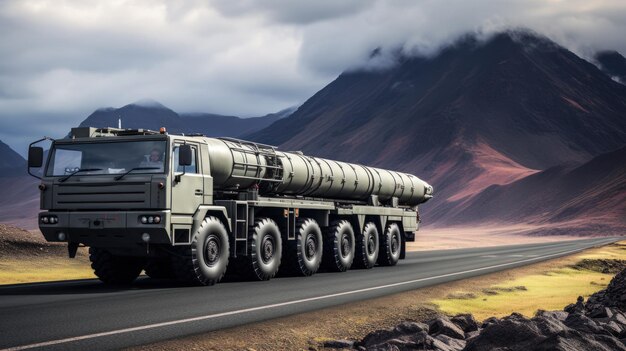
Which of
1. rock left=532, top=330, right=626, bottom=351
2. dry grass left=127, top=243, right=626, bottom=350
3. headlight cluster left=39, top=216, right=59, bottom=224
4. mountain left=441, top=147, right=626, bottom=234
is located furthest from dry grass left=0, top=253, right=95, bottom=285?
mountain left=441, top=147, right=626, bottom=234

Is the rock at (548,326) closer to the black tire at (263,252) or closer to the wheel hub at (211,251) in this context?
the wheel hub at (211,251)

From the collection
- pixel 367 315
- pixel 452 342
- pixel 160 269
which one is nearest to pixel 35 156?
pixel 160 269

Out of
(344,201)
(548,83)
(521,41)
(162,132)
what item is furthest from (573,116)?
(162,132)

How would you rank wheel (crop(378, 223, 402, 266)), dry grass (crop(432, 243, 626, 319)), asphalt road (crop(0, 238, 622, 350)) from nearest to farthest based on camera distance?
asphalt road (crop(0, 238, 622, 350))
dry grass (crop(432, 243, 626, 319))
wheel (crop(378, 223, 402, 266))

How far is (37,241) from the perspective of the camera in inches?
1032

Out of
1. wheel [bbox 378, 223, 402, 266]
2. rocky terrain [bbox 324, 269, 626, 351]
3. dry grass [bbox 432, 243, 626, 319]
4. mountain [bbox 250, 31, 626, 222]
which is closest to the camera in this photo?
rocky terrain [bbox 324, 269, 626, 351]

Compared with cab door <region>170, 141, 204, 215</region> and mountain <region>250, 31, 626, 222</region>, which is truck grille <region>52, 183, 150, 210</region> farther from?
mountain <region>250, 31, 626, 222</region>

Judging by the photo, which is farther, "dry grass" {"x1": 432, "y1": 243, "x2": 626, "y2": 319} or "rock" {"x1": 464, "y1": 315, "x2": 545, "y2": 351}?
"dry grass" {"x1": 432, "y1": 243, "x2": 626, "y2": 319}

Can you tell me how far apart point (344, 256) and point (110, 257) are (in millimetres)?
7489

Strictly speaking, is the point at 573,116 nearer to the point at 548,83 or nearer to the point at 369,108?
the point at 548,83

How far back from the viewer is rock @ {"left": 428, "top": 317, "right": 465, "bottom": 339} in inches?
355

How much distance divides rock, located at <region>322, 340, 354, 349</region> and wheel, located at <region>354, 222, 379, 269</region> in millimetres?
13722

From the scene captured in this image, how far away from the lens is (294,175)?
1994cm

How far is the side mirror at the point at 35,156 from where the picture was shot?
48.6ft
